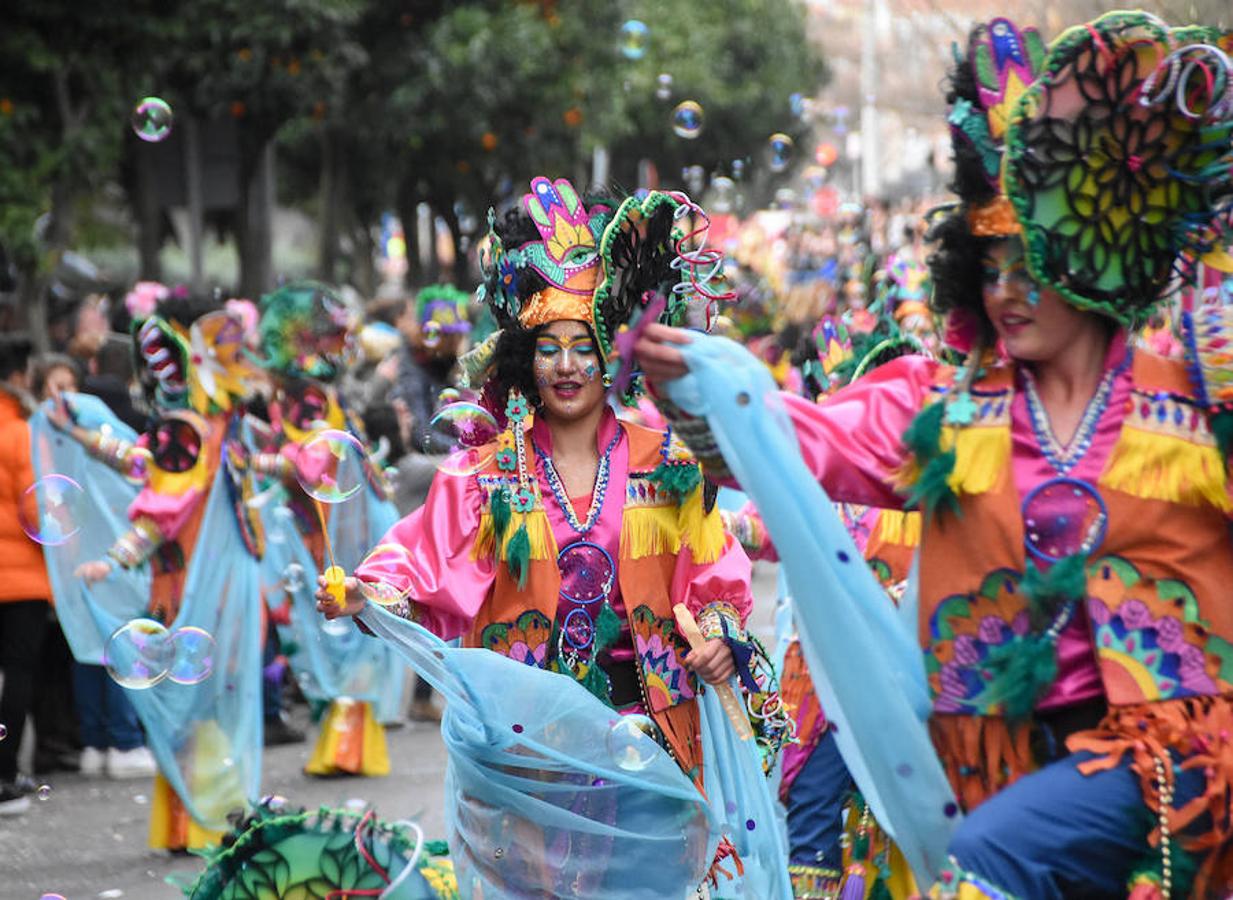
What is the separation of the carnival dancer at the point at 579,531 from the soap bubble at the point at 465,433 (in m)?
0.01

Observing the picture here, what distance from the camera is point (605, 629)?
480cm

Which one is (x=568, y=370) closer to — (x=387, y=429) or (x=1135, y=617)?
(x=1135, y=617)

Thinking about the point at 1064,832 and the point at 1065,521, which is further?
the point at 1065,521

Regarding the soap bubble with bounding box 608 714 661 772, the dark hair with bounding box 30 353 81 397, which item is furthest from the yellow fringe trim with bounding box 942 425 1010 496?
the dark hair with bounding box 30 353 81 397

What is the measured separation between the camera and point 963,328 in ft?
12.6

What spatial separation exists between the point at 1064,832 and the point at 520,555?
71.9 inches

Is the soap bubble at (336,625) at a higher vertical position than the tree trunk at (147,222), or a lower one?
lower

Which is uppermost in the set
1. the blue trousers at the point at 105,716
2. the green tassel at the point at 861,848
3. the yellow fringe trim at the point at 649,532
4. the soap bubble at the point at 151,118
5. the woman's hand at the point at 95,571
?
the soap bubble at the point at 151,118

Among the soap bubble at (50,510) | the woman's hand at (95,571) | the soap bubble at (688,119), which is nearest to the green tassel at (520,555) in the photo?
the soap bubble at (50,510)

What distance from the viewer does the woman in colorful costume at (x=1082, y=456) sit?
3.47 metres

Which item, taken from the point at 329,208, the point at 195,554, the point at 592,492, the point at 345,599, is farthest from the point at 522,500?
the point at 329,208

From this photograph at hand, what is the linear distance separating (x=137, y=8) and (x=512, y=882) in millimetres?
12060

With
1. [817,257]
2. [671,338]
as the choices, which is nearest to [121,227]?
[817,257]

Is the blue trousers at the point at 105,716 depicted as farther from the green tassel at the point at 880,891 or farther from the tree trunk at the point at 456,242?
the tree trunk at the point at 456,242
